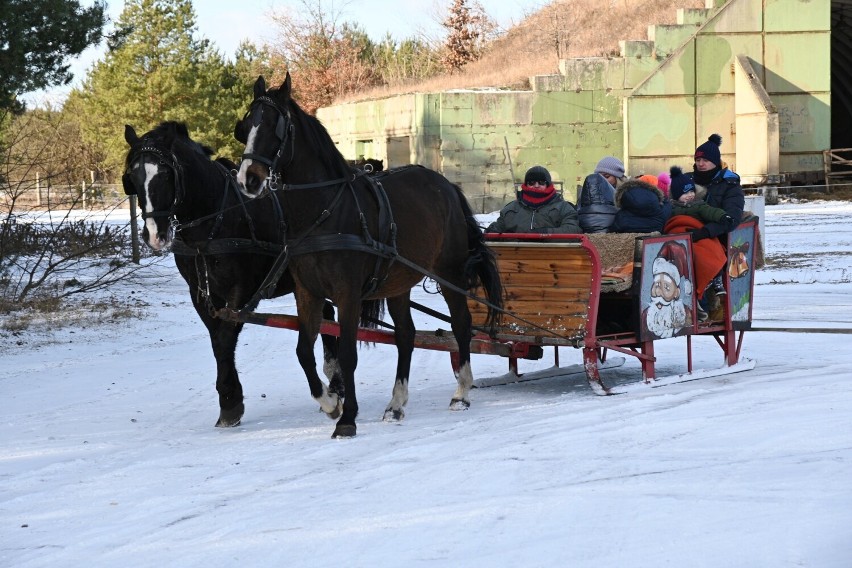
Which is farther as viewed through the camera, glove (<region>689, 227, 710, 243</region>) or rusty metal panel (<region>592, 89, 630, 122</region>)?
rusty metal panel (<region>592, 89, 630, 122</region>)

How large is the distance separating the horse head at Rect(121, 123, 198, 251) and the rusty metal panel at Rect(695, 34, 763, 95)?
89.6 feet

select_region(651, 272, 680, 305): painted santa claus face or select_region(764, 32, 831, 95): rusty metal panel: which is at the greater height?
select_region(764, 32, 831, 95): rusty metal panel

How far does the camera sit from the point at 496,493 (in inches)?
236

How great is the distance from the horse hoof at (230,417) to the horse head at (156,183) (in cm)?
122

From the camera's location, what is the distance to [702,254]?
9.81 metres

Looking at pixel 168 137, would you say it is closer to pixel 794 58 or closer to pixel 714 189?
pixel 714 189

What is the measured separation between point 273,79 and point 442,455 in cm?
4338

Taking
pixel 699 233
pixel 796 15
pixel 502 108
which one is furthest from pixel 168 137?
pixel 796 15

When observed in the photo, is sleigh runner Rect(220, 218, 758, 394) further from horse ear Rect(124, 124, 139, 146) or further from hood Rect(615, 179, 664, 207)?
horse ear Rect(124, 124, 139, 146)

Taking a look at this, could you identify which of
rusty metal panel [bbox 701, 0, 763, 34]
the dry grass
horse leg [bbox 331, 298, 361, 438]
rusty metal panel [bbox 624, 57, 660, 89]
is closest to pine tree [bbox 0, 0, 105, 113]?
horse leg [bbox 331, 298, 361, 438]

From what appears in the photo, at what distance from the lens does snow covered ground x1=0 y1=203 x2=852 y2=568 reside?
5.07 meters

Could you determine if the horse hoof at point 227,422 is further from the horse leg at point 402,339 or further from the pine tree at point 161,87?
the pine tree at point 161,87

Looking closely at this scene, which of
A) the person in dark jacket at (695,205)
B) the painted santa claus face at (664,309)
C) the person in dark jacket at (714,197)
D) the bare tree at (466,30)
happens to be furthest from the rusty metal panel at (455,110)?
the painted santa claus face at (664,309)

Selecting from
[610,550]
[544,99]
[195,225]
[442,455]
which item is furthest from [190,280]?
[544,99]
